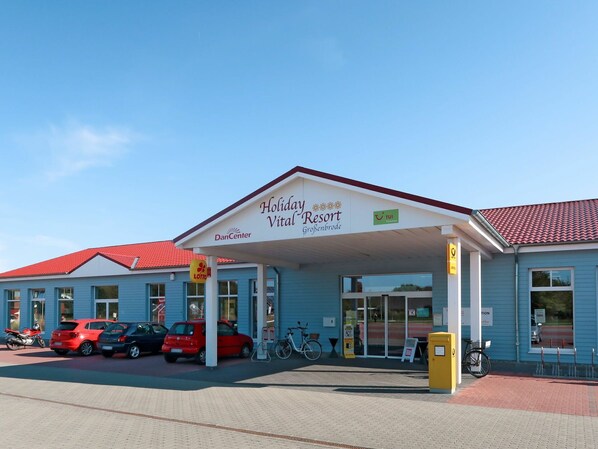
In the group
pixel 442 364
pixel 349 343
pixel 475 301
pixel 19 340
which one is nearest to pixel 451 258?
pixel 442 364

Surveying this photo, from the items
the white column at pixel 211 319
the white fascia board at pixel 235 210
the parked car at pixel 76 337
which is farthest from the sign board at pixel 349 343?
the parked car at pixel 76 337

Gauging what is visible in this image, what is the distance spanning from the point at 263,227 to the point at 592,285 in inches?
355

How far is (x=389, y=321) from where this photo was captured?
18812 mm

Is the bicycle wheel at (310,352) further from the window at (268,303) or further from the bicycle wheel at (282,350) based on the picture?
the window at (268,303)

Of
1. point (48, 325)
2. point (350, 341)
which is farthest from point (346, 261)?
point (48, 325)

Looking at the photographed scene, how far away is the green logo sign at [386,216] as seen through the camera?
42.7ft

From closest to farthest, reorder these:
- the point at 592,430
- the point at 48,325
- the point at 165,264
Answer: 1. the point at 592,430
2. the point at 165,264
3. the point at 48,325

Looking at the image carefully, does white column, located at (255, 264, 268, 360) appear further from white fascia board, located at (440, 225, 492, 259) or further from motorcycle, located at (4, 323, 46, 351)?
motorcycle, located at (4, 323, 46, 351)

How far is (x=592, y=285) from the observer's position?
52.1ft

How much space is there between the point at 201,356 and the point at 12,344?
10.9 m

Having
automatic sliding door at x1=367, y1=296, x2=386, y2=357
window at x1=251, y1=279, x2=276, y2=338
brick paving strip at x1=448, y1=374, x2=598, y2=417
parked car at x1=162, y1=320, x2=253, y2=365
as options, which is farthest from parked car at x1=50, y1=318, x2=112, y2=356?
brick paving strip at x1=448, y1=374, x2=598, y2=417

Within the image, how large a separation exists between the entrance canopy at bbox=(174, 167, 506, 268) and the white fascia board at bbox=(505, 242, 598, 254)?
0.61m

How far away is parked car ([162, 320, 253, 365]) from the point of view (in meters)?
17.5

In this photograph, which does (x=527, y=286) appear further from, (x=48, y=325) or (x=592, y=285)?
(x=48, y=325)
